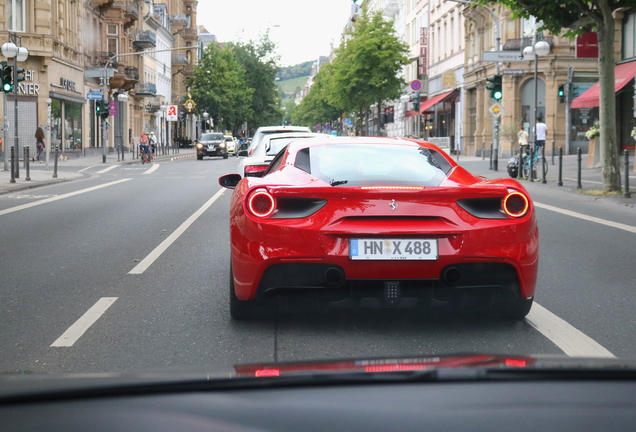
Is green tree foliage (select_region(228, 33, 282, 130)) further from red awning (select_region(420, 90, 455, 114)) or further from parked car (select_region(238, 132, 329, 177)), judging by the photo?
parked car (select_region(238, 132, 329, 177))

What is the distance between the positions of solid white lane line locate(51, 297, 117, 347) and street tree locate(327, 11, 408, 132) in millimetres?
53463

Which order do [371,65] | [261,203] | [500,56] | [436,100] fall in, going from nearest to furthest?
[261,203]
[500,56]
[436,100]
[371,65]

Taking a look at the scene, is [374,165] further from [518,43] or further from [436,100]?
[436,100]

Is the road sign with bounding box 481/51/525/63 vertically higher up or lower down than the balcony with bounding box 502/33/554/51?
lower down

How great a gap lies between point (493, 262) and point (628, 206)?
37.0 ft

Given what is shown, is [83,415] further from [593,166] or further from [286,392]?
[593,166]

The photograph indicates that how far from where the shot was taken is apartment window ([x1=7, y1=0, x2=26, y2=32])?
138 feet

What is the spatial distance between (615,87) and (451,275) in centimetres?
2752

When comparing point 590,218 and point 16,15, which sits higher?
point 16,15

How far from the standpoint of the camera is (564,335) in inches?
206

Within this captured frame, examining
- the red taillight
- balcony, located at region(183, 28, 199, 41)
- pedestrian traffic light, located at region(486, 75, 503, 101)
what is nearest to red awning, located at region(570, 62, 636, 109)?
pedestrian traffic light, located at region(486, 75, 503, 101)

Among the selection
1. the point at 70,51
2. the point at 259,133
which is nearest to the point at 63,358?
the point at 259,133

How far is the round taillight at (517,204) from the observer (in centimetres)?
509

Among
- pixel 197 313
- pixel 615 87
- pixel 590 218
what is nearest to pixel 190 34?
pixel 615 87
